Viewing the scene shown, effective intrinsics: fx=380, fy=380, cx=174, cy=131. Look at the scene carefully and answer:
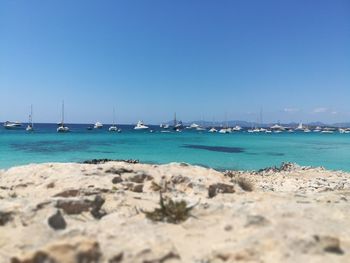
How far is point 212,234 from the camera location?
6.36 m

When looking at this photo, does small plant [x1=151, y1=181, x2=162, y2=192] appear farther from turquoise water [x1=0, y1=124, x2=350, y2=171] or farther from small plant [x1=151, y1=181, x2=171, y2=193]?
turquoise water [x1=0, y1=124, x2=350, y2=171]

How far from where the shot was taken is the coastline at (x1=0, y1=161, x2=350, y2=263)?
5340mm

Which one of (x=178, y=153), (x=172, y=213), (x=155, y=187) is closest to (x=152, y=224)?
(x=172, y=213)

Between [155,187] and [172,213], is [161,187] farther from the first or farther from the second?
[172,213]

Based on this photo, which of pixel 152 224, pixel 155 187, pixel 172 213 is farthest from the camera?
pixel 155 187

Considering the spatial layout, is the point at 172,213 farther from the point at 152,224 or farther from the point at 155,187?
the point at 155,187

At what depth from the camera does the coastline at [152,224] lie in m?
5.34

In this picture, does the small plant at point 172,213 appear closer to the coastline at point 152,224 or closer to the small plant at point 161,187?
the coastline at point 152,224

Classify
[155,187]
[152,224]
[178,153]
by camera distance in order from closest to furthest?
[152,224] < [155,187] < [178,153]

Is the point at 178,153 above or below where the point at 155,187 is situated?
below

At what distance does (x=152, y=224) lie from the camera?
6695 mm

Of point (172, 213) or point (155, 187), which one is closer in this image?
point (172, 213)

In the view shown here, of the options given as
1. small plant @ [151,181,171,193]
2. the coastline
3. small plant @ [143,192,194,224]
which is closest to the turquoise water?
small plant @ [151,181,171,193]

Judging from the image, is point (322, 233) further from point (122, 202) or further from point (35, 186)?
point (35, 186)
